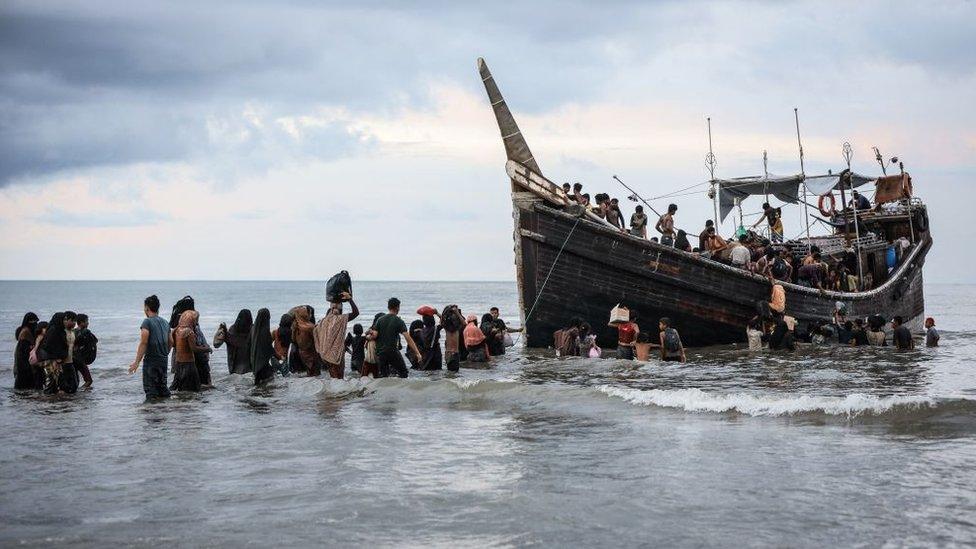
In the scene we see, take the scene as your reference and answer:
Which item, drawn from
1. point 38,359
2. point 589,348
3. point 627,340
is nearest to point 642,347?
point 627,340

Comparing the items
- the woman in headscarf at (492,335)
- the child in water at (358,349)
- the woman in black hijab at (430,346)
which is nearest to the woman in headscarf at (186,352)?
the child in water at (358,349)

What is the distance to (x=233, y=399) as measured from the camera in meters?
13.2

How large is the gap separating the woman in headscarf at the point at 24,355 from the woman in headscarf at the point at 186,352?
2.41m

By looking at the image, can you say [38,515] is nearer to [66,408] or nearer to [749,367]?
[66,408]

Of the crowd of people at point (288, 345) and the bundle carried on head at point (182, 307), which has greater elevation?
the bundle carried on head at point (182, 307)

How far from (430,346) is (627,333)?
141 inches

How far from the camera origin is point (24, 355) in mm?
14680

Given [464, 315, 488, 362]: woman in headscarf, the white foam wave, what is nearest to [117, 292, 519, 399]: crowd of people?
[464, 315, 488, 362]: woman in headscarf

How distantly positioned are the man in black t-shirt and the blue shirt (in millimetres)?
2962

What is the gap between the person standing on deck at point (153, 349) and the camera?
11690 millimetres

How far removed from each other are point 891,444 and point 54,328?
35.6 ft

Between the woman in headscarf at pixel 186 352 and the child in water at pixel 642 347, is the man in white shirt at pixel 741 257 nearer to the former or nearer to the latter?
the child in water at pixel 642 347

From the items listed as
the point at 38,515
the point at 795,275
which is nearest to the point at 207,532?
the point at 38,515

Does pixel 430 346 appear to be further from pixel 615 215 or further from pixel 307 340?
pixel 615 215
